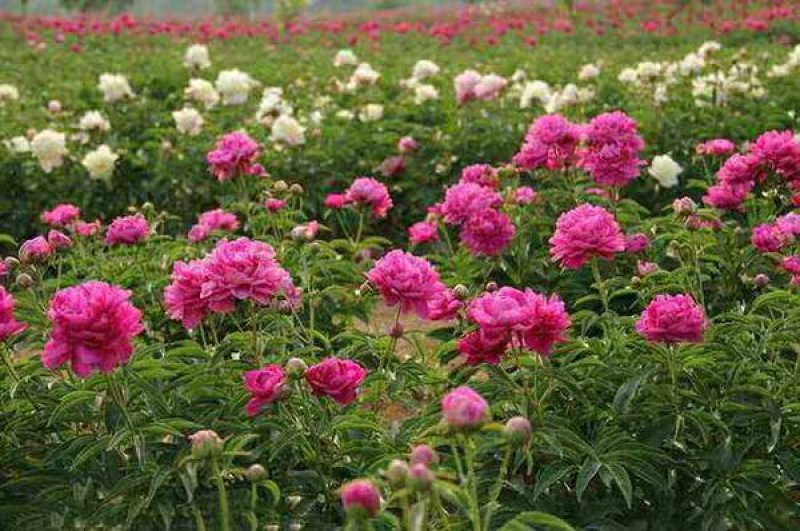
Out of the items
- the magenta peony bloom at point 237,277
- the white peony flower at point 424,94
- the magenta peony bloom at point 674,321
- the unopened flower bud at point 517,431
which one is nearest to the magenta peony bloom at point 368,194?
the magenta peony bloom at point 237,277

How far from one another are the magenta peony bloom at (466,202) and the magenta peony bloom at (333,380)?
1.30 m

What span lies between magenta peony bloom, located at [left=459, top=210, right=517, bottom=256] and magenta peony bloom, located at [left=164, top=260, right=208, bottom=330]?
136 centimetres

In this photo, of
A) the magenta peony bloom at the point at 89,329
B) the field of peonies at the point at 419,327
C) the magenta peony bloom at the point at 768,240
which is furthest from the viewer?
the magenta peony bloom at the point at 768,240

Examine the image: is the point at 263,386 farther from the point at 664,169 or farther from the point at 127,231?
the point at 664,169

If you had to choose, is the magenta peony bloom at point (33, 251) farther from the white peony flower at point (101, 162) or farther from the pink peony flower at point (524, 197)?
the white peony flower at point (101, 162)

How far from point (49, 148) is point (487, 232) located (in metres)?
3.55

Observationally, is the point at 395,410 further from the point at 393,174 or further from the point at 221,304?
the point at 393,174

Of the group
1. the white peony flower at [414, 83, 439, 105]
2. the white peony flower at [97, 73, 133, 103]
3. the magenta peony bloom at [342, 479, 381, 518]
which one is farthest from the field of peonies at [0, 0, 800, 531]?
the white peony flower at [97, 73, 133, 103]

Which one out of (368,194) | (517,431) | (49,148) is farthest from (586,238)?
(49,148)

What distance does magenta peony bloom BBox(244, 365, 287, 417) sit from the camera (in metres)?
2.45

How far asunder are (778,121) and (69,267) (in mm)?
4223

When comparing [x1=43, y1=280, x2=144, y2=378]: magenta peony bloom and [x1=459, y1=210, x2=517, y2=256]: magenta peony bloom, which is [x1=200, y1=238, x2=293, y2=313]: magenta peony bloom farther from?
[x1=459, y1=210, x2=517, y2=256]: magenta peony bloom

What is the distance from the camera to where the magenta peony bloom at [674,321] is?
2.52m

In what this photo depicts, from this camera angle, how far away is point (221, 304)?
2.50 metres
